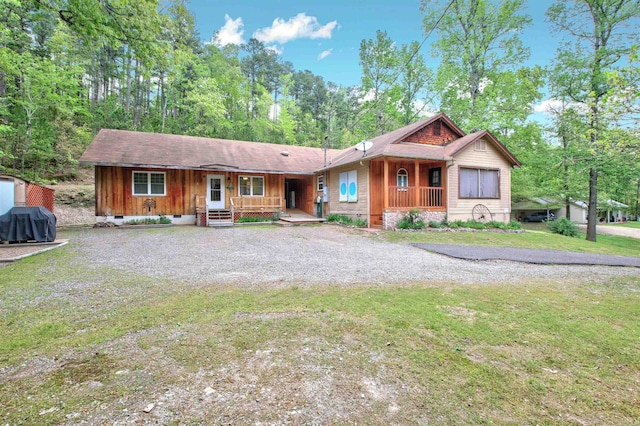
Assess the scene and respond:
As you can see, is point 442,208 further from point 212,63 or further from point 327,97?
point 327,97

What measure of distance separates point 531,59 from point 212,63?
26.3 meters

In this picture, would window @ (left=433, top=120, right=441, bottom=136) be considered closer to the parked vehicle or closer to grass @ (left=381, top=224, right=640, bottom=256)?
grass @ (left=381, top=224, right=640, bottom=256)

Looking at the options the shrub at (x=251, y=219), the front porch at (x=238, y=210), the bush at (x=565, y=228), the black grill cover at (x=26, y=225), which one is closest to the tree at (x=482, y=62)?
the bush at (x=565, y=228)

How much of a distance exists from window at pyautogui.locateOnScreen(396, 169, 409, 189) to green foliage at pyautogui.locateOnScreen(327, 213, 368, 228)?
111 inches

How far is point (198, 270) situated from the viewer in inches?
223

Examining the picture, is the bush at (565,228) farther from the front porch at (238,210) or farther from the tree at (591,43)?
the front porch at (238,210)

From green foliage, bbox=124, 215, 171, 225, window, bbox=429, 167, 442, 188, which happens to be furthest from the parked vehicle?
green foliage, bbox=124, 215, 171, 225

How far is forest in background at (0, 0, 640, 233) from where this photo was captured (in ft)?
22.3

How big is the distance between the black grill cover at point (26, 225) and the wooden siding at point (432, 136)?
14.1m

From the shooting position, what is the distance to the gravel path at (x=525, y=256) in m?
7.34

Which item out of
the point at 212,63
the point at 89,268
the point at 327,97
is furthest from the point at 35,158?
the point at 327,97

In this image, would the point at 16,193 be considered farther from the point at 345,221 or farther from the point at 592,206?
the point at 592,206

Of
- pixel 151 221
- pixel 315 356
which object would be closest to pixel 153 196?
pixel 151 221

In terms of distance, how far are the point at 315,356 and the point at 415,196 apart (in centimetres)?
1196
